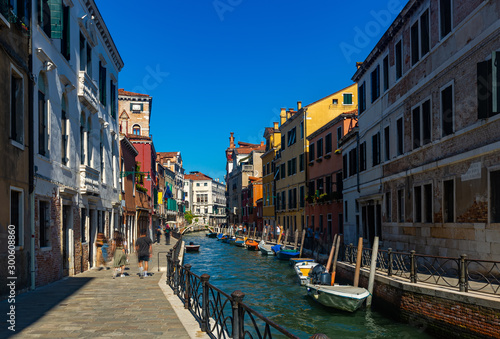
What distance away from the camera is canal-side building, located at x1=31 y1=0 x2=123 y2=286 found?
1262cm

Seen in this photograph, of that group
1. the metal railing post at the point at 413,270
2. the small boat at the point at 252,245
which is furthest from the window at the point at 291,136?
the metal railing post at the point at 413,270

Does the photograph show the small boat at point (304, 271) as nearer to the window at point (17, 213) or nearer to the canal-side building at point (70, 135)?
the canal-side building at point (70, 135)

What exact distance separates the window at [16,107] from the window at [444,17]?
11052mm

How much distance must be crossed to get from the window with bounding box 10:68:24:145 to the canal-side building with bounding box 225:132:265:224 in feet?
176

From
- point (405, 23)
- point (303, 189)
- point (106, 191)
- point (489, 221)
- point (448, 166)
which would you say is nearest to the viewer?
point (489, 221)

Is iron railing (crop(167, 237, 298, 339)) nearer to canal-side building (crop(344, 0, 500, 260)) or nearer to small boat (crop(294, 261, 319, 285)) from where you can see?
small boat (crop(294, 261, 319, 285))

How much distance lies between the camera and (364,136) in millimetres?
22031

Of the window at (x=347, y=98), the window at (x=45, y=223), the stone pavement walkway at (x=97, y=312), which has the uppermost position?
the window at (x=347, y=98)

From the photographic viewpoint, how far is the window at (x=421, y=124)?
48.3 ft

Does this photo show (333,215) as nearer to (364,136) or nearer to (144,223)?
(364,136)

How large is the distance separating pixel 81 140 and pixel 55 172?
3824 mm

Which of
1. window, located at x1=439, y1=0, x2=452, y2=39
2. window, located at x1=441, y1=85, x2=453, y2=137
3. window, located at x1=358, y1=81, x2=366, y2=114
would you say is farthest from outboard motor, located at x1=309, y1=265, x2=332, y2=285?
window, located at x1=358, y1=81, x2=366, y2=114

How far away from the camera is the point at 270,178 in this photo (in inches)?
1895

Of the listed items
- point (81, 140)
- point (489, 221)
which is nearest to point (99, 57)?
point (81, 140)
